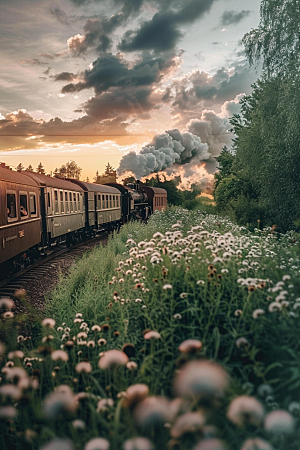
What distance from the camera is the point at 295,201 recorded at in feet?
53.0

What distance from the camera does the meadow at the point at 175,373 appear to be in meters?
1.98

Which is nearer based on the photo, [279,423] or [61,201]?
[279,423]

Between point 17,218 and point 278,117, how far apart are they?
1092cm

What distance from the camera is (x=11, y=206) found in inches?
399

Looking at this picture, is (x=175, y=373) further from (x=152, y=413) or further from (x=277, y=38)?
(x=277, y=38)

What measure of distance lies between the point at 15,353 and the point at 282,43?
17.4 metres

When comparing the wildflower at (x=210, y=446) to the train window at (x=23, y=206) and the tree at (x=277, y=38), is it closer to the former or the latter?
the train window at (x=23, y=206)

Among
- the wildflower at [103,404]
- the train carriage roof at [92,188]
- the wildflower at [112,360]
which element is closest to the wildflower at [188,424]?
the wildflower at [112,360]

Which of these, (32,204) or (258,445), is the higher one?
(32,204)

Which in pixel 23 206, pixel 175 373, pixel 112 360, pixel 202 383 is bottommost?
pixel 175 373

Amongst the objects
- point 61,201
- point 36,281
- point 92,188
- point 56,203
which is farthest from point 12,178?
point 92,188

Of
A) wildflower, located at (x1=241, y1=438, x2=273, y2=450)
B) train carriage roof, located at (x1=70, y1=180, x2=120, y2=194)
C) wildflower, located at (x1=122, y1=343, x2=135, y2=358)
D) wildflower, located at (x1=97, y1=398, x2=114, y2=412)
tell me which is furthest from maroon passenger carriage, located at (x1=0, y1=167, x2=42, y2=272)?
train carriage roof, located at (x1=70, y1=180, x2=120, y2=194)

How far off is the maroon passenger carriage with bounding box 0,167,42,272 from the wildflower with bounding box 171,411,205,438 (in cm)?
796

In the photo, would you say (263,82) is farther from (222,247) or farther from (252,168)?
(222,247)
